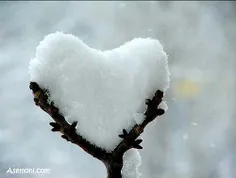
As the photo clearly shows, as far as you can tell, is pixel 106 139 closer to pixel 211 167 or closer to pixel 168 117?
pixel 211 167

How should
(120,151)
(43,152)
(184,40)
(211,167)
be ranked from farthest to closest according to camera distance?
(184,40) → (211,167) → (43,152) → (120,151)

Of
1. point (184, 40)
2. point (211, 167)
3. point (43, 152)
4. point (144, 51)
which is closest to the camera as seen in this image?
point (144, 51)

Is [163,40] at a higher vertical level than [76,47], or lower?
higher

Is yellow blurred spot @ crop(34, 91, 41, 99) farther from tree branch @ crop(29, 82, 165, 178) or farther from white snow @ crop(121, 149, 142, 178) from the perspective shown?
white snow @ crop(121, 149, 142, 178)

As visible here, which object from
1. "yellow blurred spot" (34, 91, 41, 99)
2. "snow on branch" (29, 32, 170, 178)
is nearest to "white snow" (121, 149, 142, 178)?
"snow on branch" (29, 32, 170, 178)

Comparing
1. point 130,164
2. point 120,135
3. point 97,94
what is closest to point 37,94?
point 97,94

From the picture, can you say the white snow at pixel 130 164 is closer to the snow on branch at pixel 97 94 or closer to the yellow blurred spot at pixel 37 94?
the snow on branch at pixel 97 94

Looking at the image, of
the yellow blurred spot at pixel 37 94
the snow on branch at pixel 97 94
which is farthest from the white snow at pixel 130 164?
the yellow blurred spot at pixel 37 94

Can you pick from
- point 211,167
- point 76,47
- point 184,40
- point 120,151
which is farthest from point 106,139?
point 184,40

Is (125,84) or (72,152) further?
(72,152)
